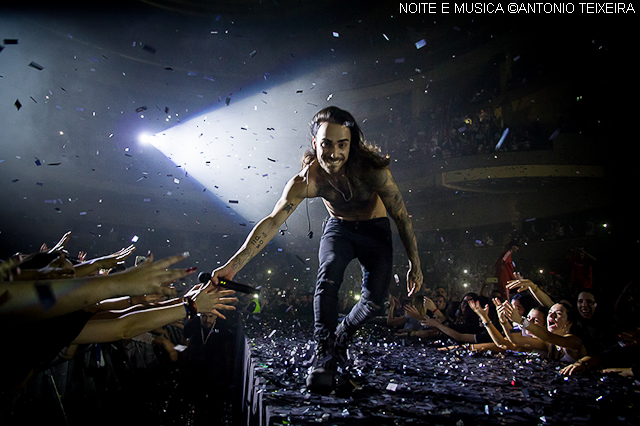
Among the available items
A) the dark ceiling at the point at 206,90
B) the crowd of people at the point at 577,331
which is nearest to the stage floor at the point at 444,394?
the crowd of people at the point at 577,331

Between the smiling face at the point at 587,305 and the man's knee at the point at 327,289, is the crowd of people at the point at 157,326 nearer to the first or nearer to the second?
the smiling face at the point at 587,305

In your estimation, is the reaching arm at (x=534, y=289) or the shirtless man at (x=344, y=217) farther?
the reaching arm at (x=534, y=289)

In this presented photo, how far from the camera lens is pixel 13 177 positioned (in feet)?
36.3

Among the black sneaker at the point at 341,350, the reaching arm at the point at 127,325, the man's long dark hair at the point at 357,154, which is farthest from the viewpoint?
the man's long dark hair at the point at 357,154

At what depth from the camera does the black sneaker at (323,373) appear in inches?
74.7

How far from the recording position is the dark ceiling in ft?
34.9

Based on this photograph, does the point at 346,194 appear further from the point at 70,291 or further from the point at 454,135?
the point at 454,135

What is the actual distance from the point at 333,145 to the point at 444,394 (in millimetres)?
1768

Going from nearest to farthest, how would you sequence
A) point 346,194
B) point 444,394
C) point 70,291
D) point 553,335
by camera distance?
point 70,291
point 444,394
point 346,194
point 553,335

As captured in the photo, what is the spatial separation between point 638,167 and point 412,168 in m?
6.13

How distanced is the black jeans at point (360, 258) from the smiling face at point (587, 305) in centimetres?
215

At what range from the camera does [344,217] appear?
2.68m

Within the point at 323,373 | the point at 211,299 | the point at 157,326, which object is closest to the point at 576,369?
the point at 323,373

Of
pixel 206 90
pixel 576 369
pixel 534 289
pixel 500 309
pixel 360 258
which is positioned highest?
pixel 206 90
